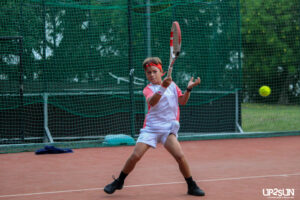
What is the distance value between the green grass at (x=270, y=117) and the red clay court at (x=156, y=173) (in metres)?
3.47

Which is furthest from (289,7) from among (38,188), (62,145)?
(38,188)

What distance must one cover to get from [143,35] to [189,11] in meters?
1.32

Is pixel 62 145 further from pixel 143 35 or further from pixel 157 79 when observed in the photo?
pixel 157 79

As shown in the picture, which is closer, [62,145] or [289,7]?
[62,145]

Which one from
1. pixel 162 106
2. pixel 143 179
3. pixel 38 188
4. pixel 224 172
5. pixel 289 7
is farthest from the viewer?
pixel 289 7

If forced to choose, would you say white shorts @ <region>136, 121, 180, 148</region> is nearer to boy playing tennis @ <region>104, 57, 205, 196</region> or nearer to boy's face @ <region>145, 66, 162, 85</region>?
boy playing tennis @ <region>104, 57, 205, 196</region>

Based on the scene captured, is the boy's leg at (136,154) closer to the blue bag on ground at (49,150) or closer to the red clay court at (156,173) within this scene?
the red clay court at (156,173)

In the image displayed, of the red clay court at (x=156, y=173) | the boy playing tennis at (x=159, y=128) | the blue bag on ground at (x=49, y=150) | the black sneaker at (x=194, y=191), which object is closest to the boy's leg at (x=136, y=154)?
the boy playing tennis at (x=159, y=128)

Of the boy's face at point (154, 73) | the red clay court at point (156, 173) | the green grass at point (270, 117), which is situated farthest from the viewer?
the green grass at point (270, 117)

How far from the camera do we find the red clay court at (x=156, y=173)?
488 cm

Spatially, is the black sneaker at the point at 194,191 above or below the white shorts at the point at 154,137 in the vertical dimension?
below

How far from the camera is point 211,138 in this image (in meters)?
10.6

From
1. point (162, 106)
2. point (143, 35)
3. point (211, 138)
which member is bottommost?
point (211, 138)

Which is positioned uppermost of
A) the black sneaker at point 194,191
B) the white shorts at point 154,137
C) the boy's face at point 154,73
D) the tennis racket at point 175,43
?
the tennis racket at point 175,43
